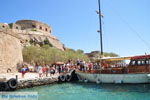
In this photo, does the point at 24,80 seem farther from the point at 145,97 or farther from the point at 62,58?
the point at 62,58

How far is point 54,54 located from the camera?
3136 cm

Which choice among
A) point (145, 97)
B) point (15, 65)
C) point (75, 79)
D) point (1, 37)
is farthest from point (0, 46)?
point (145, 97)

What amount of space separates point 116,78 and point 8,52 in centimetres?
1250

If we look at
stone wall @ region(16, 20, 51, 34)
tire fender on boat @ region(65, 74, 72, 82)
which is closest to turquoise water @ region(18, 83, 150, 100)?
tire fender on boat @ region(65, 74, 72, 82)

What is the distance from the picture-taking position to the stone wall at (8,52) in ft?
62.1

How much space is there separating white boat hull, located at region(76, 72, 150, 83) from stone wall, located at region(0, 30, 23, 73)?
338 inches

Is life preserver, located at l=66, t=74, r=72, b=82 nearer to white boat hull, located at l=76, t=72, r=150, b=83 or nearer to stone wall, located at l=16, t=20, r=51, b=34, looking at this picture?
white boat hull, located at l=76, t=72, r=150, b=83

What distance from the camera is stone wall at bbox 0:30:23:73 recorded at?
18.9m

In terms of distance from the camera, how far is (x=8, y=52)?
20.0 m

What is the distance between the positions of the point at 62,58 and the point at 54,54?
176 centimetres

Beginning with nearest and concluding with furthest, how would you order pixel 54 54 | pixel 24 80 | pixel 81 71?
pixel 24 80
pixel 81 71
pixel 54 54

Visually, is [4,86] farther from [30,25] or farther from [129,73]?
[30,25]

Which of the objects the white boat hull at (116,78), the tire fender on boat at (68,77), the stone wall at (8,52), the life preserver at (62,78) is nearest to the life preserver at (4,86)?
the life preserver at (62,78)

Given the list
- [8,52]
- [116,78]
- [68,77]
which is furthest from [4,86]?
[8,52]
